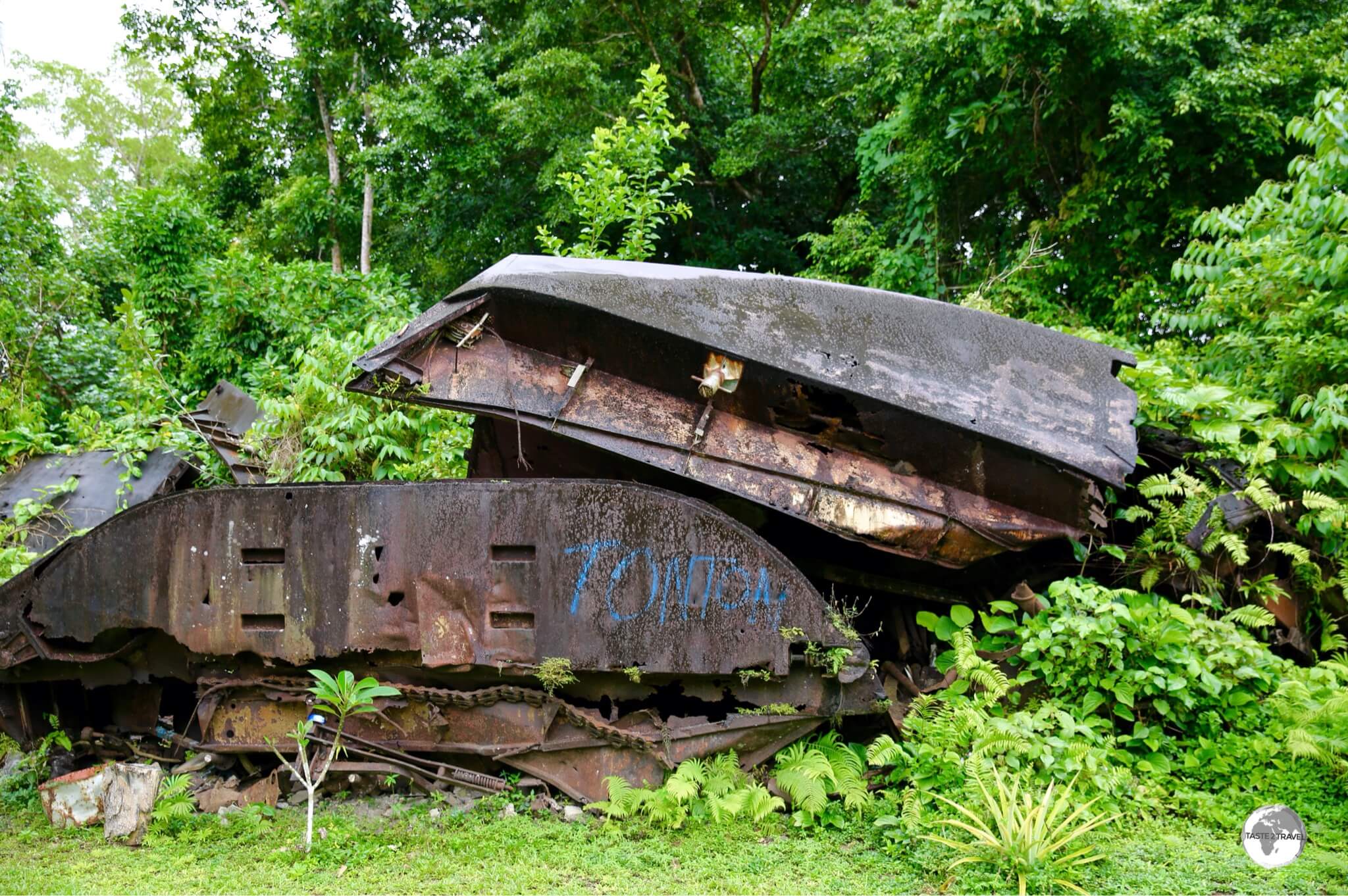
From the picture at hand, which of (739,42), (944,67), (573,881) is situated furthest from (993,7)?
(573,881)

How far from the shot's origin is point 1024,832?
3807 millimetres

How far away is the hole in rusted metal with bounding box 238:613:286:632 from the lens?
482 centimetres

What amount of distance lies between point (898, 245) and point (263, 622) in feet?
33.4

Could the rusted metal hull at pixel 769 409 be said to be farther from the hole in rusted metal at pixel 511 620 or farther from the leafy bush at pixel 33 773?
the leafy bush at pixel 33 773

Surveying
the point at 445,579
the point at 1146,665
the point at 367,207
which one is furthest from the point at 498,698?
the point at 367,207

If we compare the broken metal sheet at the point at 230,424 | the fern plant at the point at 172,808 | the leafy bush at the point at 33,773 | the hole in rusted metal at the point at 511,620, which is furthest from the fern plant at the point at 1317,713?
the broken metal sheet at the point at 230,424

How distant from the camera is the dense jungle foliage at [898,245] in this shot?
479 centimetres

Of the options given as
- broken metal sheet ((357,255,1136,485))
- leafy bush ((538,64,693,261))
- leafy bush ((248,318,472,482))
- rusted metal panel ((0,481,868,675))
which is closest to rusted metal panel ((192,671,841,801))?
rusted metal panel ((0,481,868,675))

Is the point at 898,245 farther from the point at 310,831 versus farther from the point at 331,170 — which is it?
the point at 331,170

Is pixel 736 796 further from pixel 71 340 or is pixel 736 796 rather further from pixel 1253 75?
pixel 71 340

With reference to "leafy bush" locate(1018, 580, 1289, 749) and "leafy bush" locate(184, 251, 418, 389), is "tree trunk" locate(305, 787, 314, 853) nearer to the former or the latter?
"leafy bush" locate(1018, 580, 1289, 749)

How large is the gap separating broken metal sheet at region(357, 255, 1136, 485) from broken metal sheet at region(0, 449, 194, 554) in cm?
488

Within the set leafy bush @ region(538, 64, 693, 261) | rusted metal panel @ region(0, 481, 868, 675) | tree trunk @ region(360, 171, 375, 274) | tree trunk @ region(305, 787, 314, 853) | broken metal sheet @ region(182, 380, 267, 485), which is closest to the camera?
tree trunk @ region(305, 787, 314, 853)

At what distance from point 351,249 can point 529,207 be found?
19.1ft
